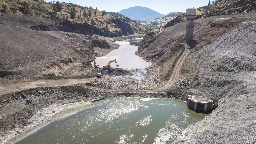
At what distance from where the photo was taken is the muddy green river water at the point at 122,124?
35.5 metres

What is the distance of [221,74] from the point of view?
5119 cm

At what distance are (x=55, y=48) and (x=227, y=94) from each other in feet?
163

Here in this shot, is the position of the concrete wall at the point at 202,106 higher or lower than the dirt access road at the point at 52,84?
lower

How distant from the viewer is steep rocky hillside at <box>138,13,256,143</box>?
31.4m

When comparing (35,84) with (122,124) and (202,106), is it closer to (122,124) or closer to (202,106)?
(122,124)

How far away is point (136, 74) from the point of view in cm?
6969

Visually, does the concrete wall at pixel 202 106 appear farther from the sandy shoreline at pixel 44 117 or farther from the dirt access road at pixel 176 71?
the sandy shoreline at pixel 44 117

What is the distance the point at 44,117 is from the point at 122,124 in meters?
12.0

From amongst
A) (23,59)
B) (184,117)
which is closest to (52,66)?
(23,59)

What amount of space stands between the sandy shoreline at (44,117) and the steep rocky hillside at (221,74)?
62.7ft

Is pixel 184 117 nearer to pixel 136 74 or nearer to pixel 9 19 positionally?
pixel 136 74

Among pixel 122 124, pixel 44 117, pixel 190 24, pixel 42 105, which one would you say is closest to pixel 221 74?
pixel 122 124

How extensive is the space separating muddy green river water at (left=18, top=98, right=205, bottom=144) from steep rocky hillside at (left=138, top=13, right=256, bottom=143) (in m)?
4.13

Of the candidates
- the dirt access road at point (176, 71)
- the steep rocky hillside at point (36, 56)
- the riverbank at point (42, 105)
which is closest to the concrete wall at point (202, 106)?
the riverbank at point (42, 105)
